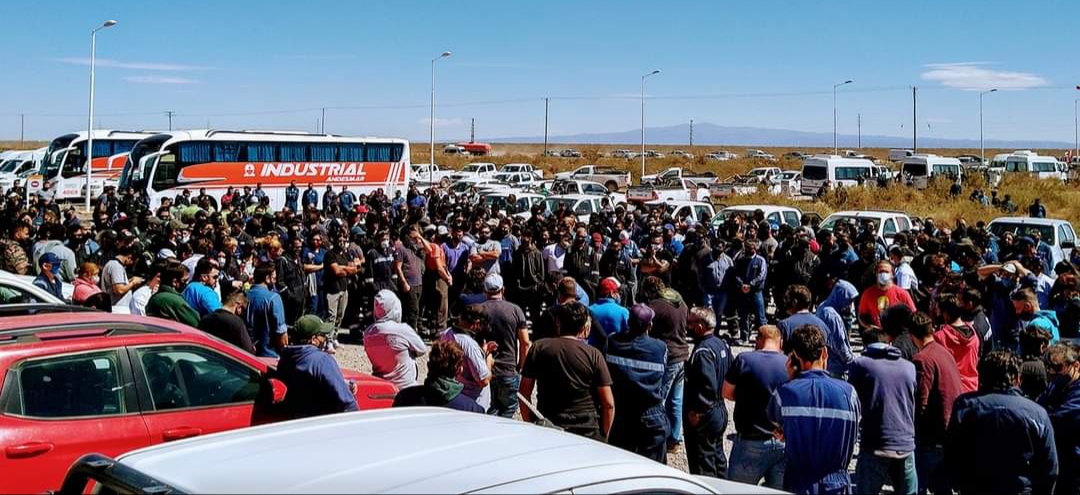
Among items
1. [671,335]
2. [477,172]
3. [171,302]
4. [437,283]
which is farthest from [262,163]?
[671,335]

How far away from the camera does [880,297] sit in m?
10.1

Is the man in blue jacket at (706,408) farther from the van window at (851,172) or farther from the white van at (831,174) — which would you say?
the van window at (851,172)

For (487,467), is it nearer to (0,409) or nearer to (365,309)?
(0,409)

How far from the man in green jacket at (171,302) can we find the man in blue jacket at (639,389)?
414cm

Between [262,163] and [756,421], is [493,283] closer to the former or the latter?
[756,421]

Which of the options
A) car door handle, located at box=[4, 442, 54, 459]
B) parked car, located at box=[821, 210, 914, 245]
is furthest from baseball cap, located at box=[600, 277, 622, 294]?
parked car, located at box=[821, 210, 914, 245]

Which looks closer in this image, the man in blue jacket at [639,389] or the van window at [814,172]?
the man in blue jacket at [639,389]

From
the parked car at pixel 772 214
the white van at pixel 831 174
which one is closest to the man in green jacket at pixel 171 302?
the parked car at pixel 772 214

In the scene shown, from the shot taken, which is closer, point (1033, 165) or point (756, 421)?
point (756, 421)

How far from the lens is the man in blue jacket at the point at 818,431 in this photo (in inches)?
215

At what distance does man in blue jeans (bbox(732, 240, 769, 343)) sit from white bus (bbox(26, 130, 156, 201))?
3146cm

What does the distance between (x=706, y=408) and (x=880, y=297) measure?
4268 mm

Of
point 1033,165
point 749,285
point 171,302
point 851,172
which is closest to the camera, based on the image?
point 171,302

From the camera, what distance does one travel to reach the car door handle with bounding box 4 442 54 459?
5320 mm
